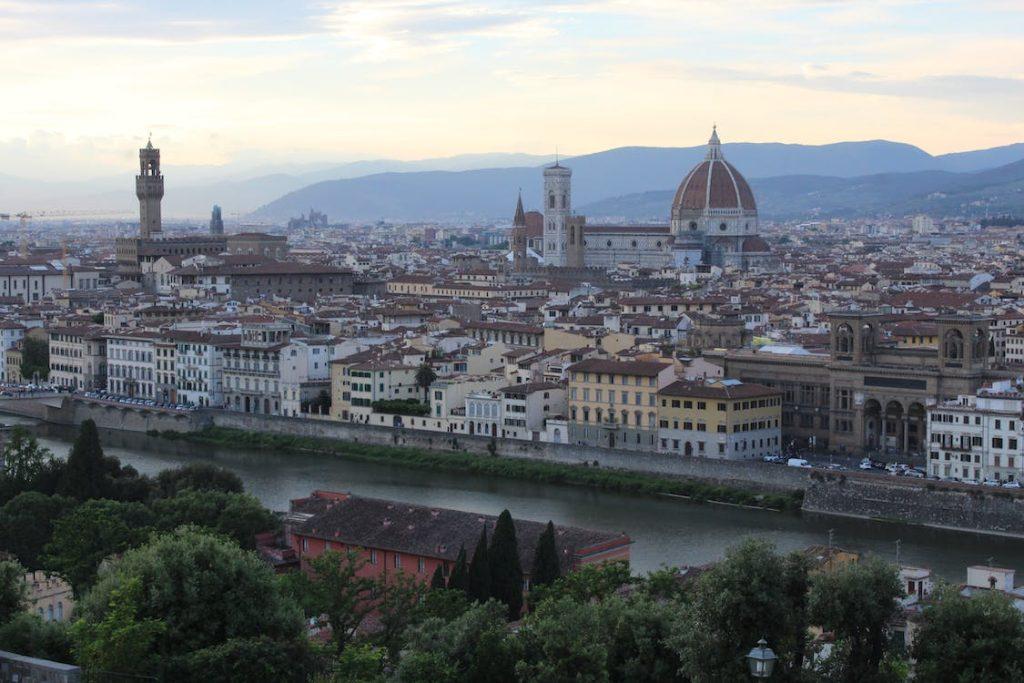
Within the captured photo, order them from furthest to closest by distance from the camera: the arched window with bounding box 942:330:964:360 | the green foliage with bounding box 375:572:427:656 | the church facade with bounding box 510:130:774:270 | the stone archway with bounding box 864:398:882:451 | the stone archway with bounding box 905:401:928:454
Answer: the church facade with bounding box 510:130:774:270
the stone archway with bounding box 864:398:882:451
the stone archway with bounding box 905:401:928:454
the arched window with bounding box 942:330:964:360
the green foliage with bounding box 375:572:427:656

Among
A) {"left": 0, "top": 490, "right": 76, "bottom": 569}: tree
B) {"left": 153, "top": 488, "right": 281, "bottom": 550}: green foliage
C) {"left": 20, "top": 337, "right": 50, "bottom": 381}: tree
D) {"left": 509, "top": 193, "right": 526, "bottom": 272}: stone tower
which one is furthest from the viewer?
{"left": 509, "top": 193, "right": 526, "bottom": 272}: stone tower

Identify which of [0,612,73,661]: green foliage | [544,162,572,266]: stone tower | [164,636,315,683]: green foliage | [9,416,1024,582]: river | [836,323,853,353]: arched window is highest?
[544,162,572,266]: stone tower

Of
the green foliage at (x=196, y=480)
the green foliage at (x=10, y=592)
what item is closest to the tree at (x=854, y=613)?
the green foliage at (x=10, y=592)

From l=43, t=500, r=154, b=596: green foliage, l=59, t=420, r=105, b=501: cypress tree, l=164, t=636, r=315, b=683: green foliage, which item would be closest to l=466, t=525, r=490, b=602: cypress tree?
l=43, t=500, r=154, b=596: green foliage

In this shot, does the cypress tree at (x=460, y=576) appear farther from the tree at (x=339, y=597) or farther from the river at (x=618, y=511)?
the river at (x=618, y=511)

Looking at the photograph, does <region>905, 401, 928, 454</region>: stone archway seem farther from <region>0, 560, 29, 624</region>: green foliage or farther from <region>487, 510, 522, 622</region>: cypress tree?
<region>0, 560, 29, 624</region>: green foliage

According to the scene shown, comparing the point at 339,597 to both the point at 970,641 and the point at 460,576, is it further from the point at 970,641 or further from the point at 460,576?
the point at 970,641
